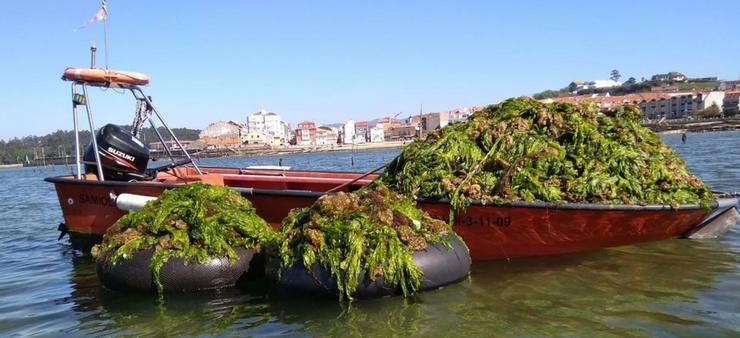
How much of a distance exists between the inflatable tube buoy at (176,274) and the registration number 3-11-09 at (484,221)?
2.41 metres

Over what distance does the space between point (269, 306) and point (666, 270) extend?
13.5 feet

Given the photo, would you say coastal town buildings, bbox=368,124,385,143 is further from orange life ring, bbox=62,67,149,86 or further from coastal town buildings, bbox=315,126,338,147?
orange life ring, bbox=62,67,149,86

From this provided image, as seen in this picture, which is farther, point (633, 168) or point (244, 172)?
point (244, 172)

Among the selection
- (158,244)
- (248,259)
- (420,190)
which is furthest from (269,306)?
(420,190)

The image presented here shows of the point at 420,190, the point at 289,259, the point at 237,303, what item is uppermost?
the point at 420,190

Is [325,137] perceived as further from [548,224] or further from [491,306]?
[491,306]

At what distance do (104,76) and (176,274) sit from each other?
4538mm

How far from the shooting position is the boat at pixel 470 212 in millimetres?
6109

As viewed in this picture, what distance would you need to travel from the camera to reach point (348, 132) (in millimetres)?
159500

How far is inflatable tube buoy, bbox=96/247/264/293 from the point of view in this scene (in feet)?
18.8

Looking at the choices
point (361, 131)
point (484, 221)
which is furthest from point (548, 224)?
point (361, 131)

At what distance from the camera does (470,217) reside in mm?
6352

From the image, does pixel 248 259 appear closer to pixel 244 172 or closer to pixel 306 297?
pixel 306 297

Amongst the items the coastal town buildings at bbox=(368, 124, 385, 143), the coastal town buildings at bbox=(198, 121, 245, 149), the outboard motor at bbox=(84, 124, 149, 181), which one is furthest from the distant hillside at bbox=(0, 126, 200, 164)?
the outboard motor at bbox=(84, 124, 149, 181)
